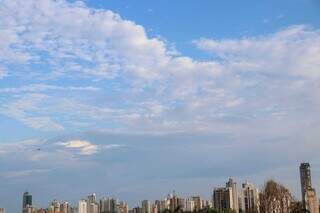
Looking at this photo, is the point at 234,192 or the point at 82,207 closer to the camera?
the point at 234,192

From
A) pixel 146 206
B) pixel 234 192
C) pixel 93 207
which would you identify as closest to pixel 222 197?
pixel 234 192

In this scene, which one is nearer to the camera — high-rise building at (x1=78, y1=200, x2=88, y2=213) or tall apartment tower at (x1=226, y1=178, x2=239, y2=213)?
tall apartment tower at (x1=226, y1=178, x2=239, y2=213)

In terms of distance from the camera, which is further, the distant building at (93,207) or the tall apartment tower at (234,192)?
the distant building at (93,207)

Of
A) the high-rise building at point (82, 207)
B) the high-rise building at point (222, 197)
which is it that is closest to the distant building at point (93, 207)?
the high-rise building at point (82, 207)

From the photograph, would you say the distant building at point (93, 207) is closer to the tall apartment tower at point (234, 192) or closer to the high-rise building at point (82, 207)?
the high-rise building at point (82, 207)

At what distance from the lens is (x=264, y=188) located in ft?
253

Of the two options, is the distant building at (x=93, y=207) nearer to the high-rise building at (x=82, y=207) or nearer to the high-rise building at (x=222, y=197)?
the high-rise building at (x=82, y=207)

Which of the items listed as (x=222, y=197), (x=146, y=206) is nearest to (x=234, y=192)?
(x=222, y=197)

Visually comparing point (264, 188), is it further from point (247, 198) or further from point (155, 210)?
point (155, 210)

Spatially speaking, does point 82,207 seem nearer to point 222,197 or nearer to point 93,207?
point 93,207

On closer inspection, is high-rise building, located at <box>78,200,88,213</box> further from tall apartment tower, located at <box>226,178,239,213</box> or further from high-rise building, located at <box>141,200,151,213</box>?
tall apartment tower, located at <box>226,178,239,213</box>

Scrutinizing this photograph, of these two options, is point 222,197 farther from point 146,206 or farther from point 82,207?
point 82,207

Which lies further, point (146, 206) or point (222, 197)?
point (146, 206)

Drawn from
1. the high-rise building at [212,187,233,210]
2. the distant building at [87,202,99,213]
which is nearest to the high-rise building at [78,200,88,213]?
the distant building at [87,202,99,213]
